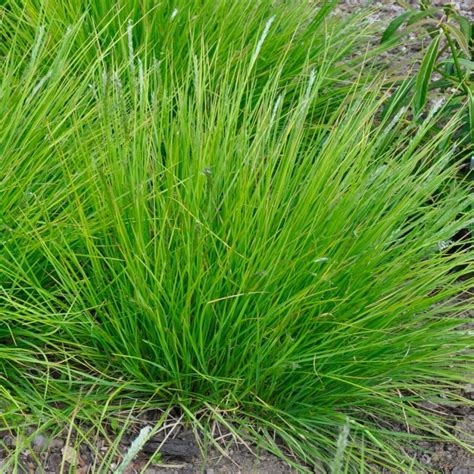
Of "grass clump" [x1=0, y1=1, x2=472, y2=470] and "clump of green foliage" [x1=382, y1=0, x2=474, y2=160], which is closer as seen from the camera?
"grass clump" [x1=0, y1=1, x2=472, y2=470]

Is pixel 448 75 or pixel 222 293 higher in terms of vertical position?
pixel 448 75

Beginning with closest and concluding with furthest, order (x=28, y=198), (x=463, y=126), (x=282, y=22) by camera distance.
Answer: (x=28, y=198) → (x=463, y=126) → (x=282, y=22)

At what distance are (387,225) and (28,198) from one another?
2.89 feet

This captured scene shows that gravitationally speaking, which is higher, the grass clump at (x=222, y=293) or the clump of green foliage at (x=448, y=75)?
the clump of green foliage at (x=448, y=75)

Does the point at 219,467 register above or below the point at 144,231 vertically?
below

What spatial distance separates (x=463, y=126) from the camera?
2.68 meters

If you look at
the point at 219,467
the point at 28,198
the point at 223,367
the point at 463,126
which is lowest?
the point at 219,467

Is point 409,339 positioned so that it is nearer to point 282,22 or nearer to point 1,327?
point 1,327

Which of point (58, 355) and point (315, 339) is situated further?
point (58, 355)

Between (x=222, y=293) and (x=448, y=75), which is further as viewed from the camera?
(x=448, y=75)

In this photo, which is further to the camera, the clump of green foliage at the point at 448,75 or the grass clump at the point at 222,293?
the clump of green foliage at the point at 448,75

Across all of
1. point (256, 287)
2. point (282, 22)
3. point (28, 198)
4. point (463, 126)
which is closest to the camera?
point (256, 287)

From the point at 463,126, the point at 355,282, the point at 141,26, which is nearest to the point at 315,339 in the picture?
the point at 355,282

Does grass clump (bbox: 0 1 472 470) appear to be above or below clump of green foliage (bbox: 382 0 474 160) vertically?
below
